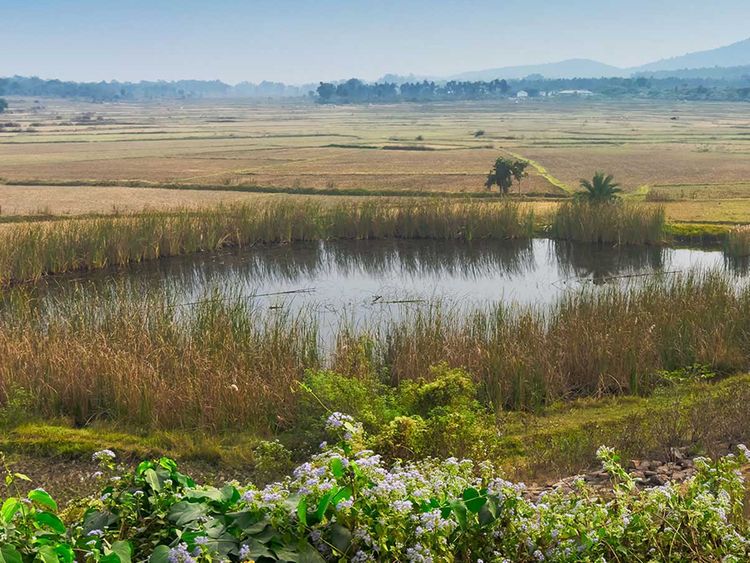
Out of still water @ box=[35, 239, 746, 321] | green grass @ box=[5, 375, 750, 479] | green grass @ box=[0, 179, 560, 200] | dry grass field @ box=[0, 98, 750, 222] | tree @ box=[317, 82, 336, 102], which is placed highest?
tree @ box=[317, 82, 336, 102]

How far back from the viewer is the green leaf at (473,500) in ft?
11.4

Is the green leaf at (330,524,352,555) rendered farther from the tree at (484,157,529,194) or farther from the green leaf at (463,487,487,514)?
the tree at (484,157,529,194)

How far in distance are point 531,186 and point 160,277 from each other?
1692cm

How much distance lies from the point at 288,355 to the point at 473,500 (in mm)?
5485

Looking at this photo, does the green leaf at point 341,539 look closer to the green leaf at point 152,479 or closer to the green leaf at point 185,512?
the green leaf at point 185,512

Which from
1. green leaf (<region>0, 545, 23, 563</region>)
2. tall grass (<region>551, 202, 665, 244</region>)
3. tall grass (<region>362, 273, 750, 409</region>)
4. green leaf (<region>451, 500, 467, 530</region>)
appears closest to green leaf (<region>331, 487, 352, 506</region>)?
green leaf (<region>451, 500, 467, 530</region>)

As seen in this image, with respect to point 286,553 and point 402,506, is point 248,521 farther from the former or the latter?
point 402,506

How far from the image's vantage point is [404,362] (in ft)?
29.6

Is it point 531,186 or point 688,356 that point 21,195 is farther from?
point 688,356

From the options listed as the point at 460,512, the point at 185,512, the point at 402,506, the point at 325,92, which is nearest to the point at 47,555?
the point at 185,512

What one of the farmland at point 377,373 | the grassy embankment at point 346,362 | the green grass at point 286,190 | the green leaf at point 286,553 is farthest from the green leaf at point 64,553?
the green grass at point 286,190

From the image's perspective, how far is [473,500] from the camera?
349cm

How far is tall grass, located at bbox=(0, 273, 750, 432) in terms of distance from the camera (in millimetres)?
8031

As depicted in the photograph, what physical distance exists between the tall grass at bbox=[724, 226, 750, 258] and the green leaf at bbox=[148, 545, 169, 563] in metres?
17.6
